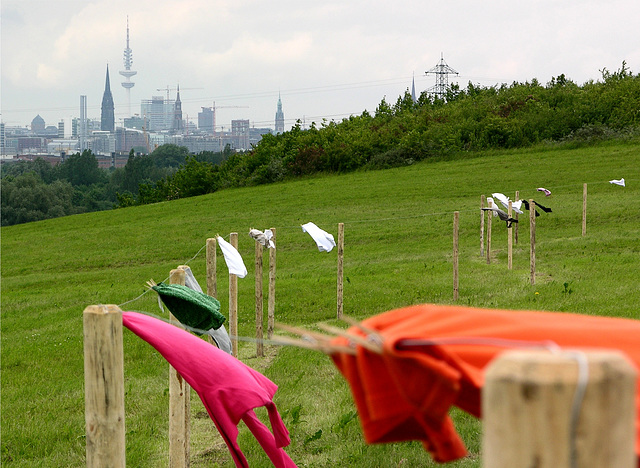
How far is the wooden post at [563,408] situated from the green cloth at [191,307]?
13.6 feet

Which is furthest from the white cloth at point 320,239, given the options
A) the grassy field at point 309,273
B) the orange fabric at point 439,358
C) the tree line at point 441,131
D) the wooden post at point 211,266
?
the tree line at point 441,131

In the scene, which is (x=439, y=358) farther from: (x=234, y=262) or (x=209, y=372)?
(x=234, y=262)

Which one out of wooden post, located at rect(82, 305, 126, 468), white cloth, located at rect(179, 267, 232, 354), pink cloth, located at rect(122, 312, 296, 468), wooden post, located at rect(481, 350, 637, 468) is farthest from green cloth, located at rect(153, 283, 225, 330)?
wooden post, located at rect(481, 350, 637, 468)

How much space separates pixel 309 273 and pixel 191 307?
1398cm

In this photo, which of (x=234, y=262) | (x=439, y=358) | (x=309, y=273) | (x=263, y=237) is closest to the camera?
(x=439, y=358)

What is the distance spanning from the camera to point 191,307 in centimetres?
558

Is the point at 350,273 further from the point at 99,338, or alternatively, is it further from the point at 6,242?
the point at 6,242

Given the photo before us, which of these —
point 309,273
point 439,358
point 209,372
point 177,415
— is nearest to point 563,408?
point 439,358

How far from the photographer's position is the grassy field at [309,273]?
7.96m

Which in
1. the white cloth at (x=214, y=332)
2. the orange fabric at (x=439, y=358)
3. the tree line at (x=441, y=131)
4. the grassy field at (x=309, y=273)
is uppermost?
the tree line at (x=441, y=131)

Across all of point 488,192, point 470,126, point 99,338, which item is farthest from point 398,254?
point 470,126

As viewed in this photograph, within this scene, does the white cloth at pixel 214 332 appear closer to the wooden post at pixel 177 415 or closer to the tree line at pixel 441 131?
the wooden post at pixel 177 415

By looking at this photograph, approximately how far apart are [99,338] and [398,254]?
19073 mm

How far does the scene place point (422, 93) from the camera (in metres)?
63.2
